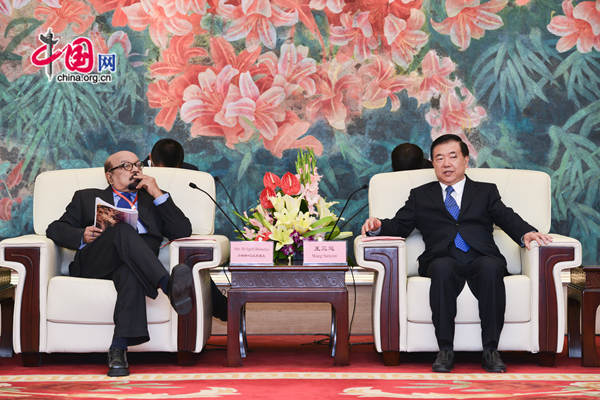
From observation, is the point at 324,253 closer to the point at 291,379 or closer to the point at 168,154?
the point at 291,379

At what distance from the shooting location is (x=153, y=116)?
4.73 metres

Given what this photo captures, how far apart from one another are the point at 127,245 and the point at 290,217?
0.75 metres

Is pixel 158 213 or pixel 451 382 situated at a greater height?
pixel 158 213

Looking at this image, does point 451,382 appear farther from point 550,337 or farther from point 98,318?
point 98,318

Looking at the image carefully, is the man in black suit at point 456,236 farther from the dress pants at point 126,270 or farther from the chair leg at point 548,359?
the dress pants at point 126,270

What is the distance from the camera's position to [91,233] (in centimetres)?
344

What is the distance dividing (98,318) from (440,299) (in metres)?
1.53

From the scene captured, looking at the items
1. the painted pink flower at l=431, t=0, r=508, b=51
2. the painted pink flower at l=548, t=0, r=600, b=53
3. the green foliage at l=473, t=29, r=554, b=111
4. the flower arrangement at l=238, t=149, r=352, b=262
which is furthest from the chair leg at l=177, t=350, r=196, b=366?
the painted pink flower at l=548, t=0, r=600, b=53

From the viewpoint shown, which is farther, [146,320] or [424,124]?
[424,124]

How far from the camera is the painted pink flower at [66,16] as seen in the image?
476 cm

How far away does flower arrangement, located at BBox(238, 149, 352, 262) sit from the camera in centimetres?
339

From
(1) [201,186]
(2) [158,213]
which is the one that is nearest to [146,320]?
(2) [158,213]

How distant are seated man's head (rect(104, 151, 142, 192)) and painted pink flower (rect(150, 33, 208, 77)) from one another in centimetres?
121

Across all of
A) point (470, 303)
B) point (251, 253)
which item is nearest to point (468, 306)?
point (470, 303)
